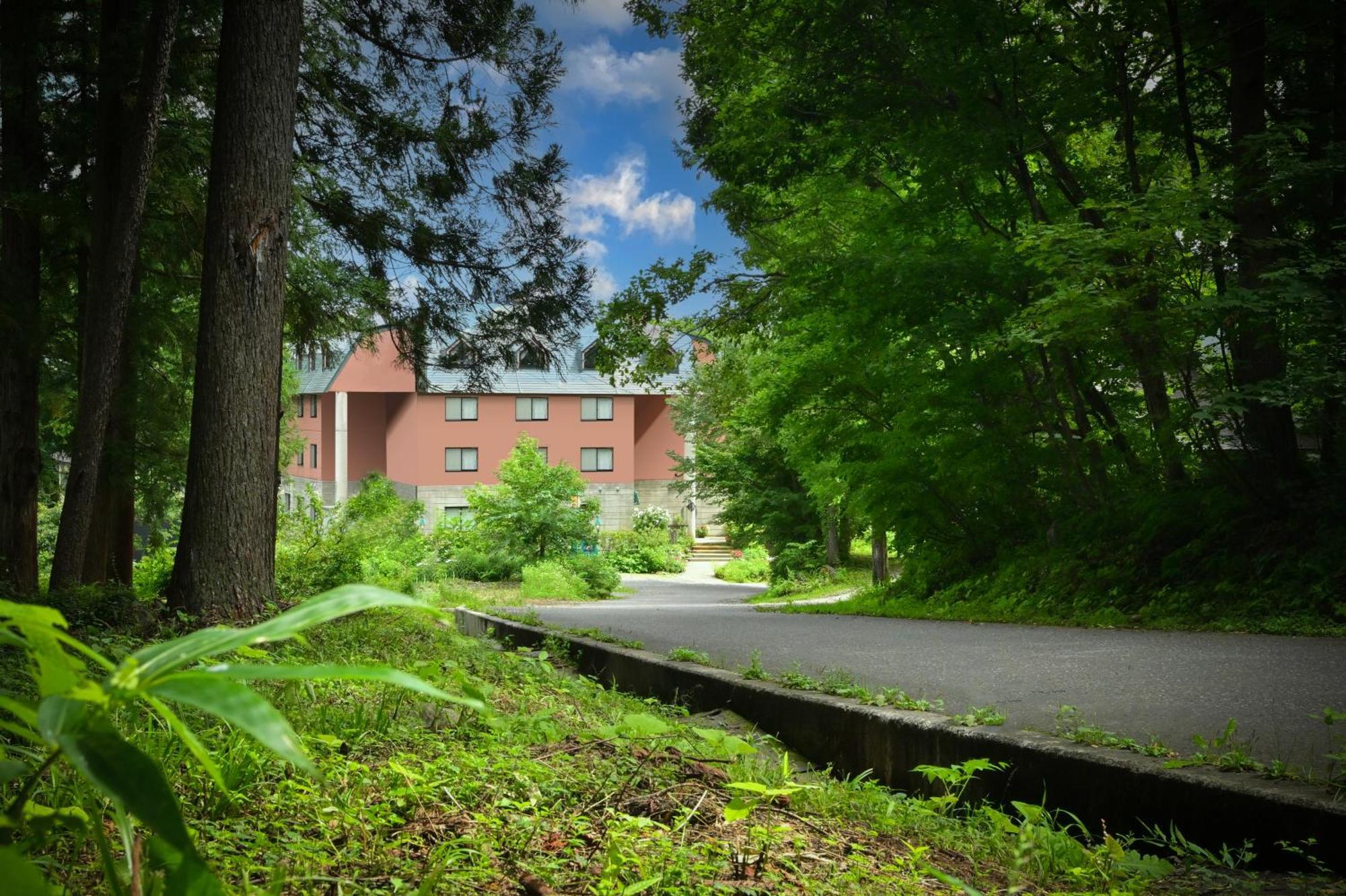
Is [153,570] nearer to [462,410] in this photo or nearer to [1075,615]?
[1075,615]

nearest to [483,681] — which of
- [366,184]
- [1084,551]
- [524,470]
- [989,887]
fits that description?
[989,887]

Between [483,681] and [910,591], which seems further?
[910,591]

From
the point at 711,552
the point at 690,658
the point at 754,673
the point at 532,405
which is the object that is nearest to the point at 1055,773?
the point at 754,673

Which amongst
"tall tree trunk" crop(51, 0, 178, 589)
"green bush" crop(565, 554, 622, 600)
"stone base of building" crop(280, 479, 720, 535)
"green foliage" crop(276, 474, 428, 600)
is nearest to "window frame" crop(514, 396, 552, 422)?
"stone base of building" crop(280, 479, 720, 535)

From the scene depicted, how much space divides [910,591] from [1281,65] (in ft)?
25.3

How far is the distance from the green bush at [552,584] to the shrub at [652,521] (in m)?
15.2

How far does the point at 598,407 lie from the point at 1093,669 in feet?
129

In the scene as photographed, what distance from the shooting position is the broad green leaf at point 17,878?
0.80 meters

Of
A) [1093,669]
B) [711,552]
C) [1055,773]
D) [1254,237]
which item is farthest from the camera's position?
[711,552]

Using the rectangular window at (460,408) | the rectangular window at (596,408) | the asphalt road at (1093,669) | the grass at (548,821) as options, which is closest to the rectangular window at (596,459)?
the rectangular window at (596,408)

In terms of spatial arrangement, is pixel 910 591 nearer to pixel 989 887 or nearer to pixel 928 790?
pixel 928 790

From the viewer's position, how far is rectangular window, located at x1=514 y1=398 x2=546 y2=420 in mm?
43938

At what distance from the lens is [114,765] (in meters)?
0.76

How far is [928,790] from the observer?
405 cm
